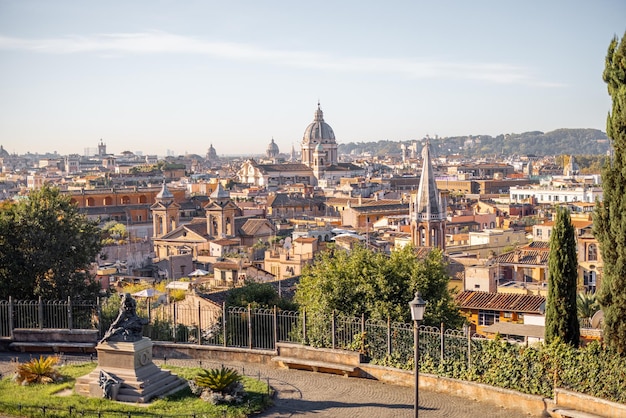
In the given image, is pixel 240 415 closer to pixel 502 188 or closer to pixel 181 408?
pixel 181 408

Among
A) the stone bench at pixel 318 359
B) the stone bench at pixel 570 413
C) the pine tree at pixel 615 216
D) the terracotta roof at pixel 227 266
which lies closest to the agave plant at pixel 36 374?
the stone bench at pixel 318 359

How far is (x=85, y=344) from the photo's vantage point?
17062 mm

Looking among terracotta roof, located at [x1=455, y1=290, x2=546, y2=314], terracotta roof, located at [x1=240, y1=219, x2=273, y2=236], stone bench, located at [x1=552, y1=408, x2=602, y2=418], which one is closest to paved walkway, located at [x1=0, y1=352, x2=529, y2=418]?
stone bench, located at [x1=552, y1=408, x2=602, y2=418]

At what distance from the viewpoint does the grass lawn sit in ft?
42.1

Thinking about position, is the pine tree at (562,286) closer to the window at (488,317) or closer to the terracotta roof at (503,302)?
the terracotta roof at (503,302)

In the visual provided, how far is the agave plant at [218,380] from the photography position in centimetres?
1351

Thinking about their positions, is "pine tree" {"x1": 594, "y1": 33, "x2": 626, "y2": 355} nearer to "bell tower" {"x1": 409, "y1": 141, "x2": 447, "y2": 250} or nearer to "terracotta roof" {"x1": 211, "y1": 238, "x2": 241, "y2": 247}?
"bell tower" {"x1": 409, "y1": 141, "x2": 447, "y2": 250}

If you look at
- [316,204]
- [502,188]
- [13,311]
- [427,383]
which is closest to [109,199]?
[316,204]

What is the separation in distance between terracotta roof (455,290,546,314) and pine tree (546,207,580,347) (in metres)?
12.8

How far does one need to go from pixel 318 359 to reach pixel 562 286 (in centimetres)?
436

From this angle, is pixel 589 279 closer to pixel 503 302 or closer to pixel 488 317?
pixel 503 302

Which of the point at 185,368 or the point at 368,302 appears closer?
the point at 185,368

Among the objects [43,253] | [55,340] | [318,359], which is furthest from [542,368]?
[43,253]

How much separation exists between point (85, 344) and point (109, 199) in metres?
67.8
